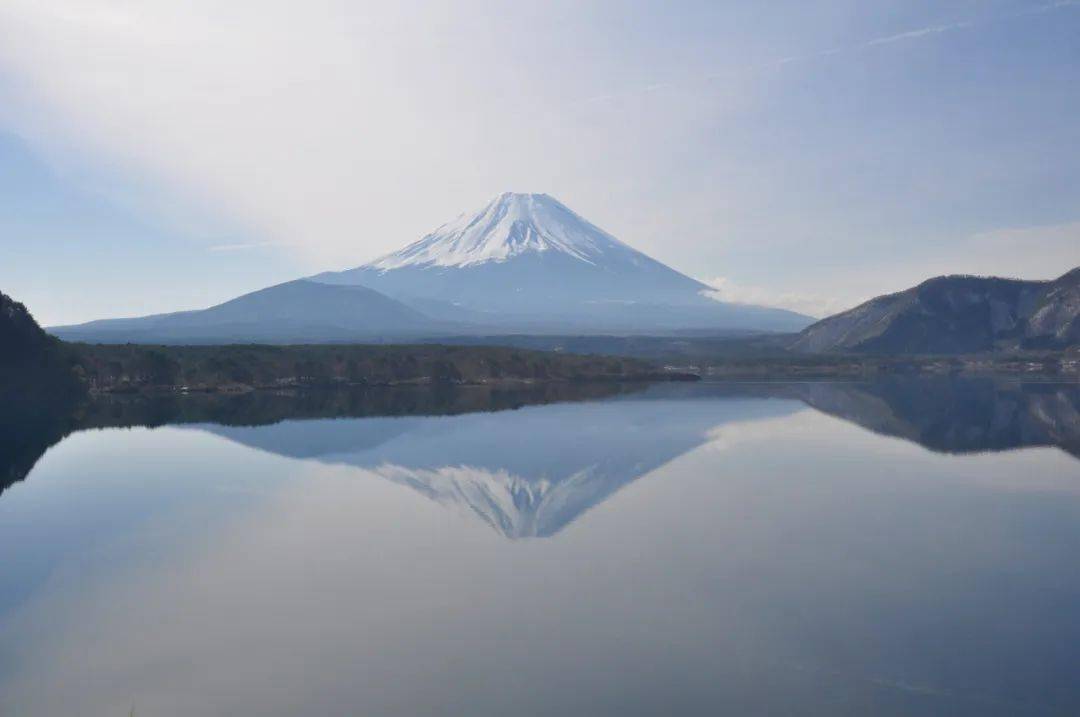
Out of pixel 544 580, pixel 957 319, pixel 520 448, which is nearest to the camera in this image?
pixel 544 580

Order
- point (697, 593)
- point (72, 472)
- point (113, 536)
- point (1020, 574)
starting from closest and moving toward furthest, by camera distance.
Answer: point (697, 593)
point (1020, 574)
point (113, 536)
point (72, 472)

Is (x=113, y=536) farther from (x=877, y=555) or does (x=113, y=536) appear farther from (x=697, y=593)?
(x=877, y=555)

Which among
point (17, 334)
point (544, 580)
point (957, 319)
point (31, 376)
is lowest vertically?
point (544, 580)

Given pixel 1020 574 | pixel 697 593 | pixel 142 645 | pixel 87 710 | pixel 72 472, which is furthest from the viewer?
pixel 72 472

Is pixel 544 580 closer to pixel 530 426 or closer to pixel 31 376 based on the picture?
pixel 530 426

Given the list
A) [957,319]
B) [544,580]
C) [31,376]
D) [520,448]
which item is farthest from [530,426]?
[957,319]

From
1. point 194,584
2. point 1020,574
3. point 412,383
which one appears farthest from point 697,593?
point 412,383

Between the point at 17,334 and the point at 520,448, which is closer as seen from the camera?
the point at 520,448

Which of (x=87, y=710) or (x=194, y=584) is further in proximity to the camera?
(x=194, y=584)
